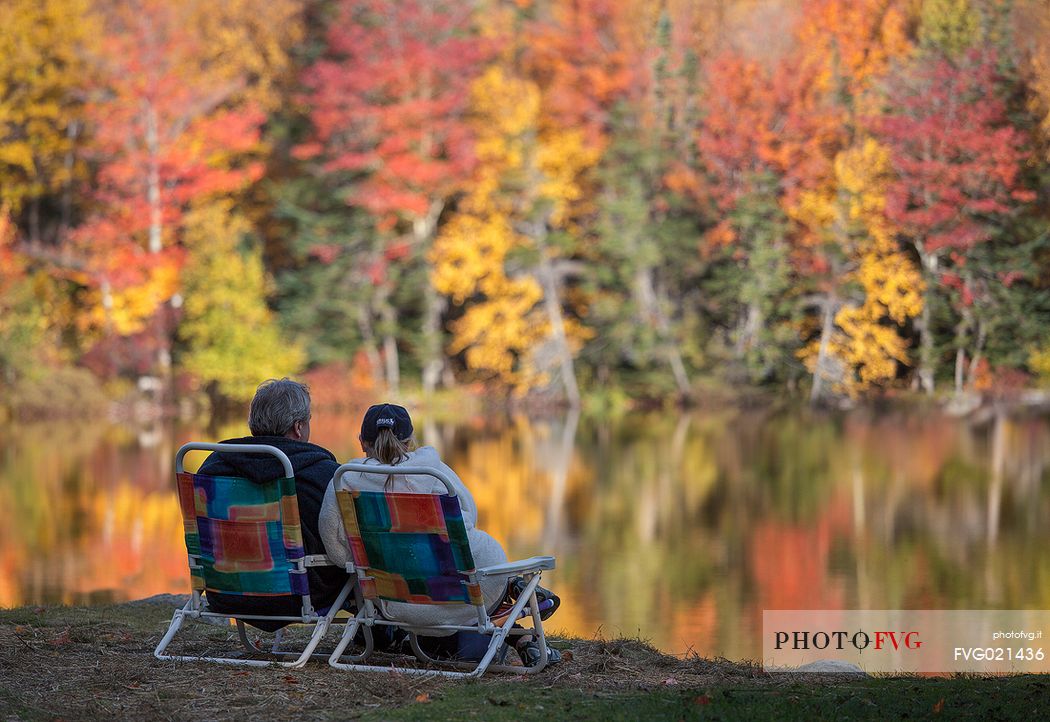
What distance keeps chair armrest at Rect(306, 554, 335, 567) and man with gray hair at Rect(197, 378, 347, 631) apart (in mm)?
57

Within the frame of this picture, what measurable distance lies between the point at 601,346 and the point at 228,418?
6536 millimetres

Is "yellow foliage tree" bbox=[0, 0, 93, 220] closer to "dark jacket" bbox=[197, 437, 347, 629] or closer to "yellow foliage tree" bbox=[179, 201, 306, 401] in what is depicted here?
"yellow foliage tree" bbox=[179, 201, 306, 401]

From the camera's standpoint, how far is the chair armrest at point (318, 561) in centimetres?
445

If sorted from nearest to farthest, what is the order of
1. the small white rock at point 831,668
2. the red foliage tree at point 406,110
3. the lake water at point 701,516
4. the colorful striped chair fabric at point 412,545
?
1. the colorful striped chair fabric at point 412,545
2. the small white rock at point 831,668
3. the lake water at point 701,516
4. the red foliage tree at point 406,110

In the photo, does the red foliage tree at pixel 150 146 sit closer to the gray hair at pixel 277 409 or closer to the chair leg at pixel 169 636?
the chair leg at pixel 169 636

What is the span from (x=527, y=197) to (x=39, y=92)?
27.1ft

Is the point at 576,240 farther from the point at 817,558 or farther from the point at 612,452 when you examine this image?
the point at 817,558

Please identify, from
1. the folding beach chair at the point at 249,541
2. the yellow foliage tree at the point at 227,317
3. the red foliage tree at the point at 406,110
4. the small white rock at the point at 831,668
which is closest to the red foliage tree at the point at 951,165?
the small white rock at the point at 831,668

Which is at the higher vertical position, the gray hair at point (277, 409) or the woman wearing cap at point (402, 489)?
the gray hair at point (277, 409)

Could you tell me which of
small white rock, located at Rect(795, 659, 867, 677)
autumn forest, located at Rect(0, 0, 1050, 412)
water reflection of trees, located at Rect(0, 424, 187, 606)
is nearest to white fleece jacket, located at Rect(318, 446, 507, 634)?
small white rock, located at Rect(795, 659, 867, 677)

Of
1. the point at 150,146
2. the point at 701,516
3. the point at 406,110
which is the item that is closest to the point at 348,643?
the point at 701,516

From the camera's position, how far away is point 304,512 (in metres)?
4.52

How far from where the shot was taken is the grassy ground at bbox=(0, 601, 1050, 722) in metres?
3.94

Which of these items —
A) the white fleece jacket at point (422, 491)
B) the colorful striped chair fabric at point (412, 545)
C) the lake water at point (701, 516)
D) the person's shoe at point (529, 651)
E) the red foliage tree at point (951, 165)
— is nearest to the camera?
the colorful striped chair fabric at point (412, 545)
